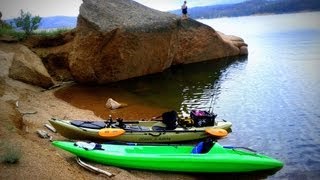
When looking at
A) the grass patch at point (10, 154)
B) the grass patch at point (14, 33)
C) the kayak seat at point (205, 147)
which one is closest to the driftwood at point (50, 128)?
the grass patch at point (10, 154)

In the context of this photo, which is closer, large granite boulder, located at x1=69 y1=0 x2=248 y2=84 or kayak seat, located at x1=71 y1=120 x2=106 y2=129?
kayak seat, located at x1=71 y1=120 x2=106 y2=129

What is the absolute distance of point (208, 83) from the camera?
80.7 feet

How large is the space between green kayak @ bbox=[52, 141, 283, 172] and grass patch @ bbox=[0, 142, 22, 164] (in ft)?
5.69

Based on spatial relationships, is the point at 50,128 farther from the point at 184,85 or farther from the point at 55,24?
the point at 55,24

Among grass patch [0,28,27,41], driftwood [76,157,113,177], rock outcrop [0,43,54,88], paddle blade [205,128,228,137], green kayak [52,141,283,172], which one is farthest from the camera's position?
grass patch [0,28,27,41]

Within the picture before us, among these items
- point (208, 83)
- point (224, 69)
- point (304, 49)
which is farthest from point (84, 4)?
point (304, 49)

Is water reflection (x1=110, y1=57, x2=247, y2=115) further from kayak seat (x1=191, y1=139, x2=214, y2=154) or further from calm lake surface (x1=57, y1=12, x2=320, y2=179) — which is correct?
A: kayak seat (x1=191, y1=139, x2=214, y2=154)

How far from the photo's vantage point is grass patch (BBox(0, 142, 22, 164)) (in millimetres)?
8945

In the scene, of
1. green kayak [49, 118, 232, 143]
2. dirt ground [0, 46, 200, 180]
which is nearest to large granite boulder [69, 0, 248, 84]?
dirt ground [0, 46, 200, 180]

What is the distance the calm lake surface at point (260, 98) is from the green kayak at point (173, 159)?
2.90ft

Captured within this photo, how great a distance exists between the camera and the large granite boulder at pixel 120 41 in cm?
2247

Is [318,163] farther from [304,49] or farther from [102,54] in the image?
[304,49]

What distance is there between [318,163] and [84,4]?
16.6 metres

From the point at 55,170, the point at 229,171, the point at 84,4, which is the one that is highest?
the point at 84,4
